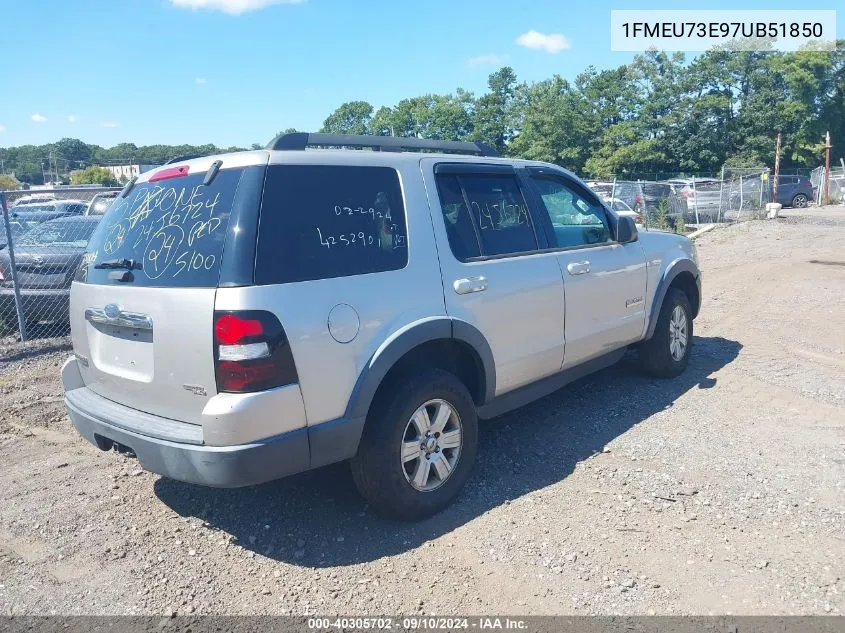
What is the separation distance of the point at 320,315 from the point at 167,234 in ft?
3.07

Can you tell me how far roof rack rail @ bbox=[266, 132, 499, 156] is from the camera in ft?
11.3

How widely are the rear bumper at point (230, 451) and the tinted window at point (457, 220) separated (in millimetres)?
1220

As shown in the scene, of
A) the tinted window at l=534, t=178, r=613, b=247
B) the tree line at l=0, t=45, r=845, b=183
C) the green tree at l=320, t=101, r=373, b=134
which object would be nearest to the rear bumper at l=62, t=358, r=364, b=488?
the tinted window at l=534, t=178, r=613, b=247

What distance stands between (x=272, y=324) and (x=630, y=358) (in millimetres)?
4181

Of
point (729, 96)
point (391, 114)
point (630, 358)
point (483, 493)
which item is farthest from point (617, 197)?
point (391, 114)

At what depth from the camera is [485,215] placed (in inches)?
164

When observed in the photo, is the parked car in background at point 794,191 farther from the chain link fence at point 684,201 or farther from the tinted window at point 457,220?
the tinted window at point 457,220

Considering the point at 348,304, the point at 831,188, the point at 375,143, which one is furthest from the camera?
the point at 831,188

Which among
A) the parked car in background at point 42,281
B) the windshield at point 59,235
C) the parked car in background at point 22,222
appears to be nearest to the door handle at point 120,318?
the parked car in background at point 42,281

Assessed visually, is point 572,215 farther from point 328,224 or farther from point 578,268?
point 328,224

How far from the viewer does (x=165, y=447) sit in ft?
10.2

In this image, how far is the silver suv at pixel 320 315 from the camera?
299 cm

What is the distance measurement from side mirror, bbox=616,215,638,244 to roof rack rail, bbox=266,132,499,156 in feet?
3.70

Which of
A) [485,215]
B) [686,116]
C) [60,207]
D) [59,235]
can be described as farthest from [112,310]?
[686,116]
